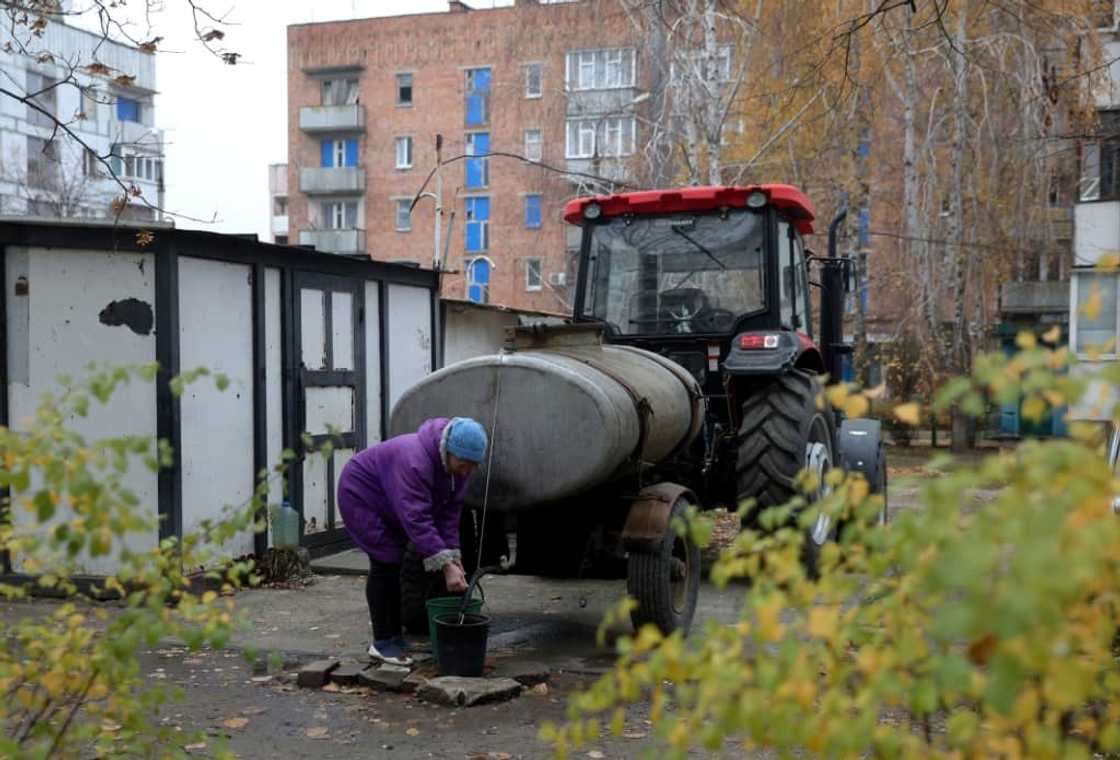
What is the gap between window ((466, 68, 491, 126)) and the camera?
4816cm

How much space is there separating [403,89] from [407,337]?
38930 mm

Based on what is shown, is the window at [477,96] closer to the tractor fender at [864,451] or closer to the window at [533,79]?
the window at [533,79]

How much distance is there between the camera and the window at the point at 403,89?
49719mm

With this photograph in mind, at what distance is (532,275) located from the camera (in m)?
Result: 47.0

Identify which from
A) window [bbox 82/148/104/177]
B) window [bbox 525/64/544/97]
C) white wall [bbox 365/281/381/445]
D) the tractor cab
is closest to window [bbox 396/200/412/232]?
window [bbox 525/64/544/97]

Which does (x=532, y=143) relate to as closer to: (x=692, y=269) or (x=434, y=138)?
(x=434, y=138)

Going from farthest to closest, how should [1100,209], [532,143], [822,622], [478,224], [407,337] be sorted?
[478,224], [532,143], [1100,209], [407,337], [822,622]

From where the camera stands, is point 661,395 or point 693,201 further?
point 693,201

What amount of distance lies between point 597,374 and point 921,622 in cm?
511

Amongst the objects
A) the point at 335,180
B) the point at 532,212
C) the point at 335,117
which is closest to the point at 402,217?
the point at 335,180

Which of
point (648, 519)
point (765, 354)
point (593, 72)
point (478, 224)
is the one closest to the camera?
point (648, 519)

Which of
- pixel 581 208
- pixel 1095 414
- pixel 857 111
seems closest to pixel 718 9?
pixel 857 111

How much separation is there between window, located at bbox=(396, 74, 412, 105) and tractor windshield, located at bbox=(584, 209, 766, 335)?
4142cm

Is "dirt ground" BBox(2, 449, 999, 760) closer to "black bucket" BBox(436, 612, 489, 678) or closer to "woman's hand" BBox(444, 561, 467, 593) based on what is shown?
"black bucket" BBox(436, 612, 489, 678)
